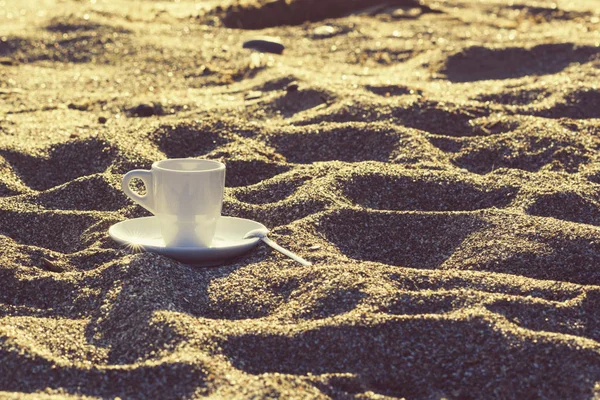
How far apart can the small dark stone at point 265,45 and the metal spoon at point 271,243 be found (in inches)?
126

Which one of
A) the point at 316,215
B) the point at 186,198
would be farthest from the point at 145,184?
the point at 316,215

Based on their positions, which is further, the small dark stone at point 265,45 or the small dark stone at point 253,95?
the small dark stone at point 265,45

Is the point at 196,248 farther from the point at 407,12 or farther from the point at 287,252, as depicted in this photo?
the point at 407,12

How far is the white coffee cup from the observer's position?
2496 millimetres

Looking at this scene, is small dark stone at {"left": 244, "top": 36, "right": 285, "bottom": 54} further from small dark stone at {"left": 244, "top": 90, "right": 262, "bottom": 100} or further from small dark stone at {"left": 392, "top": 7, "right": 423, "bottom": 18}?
small dark stone at {"left": 392, "top": 7, "right": 423, "bottom": 18}

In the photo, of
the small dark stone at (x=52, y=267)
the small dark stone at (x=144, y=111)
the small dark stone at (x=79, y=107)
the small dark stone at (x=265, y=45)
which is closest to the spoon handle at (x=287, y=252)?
the small dark stone at (x=52, y=267)

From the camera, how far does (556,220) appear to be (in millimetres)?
2816

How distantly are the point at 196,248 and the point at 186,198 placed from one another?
0.15 m

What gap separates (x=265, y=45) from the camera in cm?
571

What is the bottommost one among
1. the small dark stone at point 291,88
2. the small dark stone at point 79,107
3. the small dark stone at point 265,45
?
the small dark stone at point 79,107

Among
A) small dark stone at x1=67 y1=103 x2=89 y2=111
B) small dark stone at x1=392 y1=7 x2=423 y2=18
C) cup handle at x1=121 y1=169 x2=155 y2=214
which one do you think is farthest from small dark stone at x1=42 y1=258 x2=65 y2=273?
small dark stone at x1=392 y1=7 x2=423 y2=18

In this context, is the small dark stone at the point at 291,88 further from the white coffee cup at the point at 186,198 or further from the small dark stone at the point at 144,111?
the white coffee cup at the point at 186,198

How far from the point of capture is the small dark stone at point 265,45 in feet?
18.7

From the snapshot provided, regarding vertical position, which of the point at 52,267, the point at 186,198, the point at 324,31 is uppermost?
the point at 324,31
